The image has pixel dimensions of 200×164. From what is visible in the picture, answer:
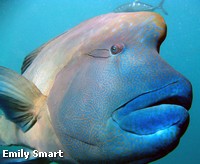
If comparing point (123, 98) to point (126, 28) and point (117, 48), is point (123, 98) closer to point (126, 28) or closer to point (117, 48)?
point (117, 48)

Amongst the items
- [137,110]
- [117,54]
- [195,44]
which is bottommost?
[195,44]

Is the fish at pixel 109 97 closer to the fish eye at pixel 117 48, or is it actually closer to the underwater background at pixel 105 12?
the fish eye at pixel 117 48

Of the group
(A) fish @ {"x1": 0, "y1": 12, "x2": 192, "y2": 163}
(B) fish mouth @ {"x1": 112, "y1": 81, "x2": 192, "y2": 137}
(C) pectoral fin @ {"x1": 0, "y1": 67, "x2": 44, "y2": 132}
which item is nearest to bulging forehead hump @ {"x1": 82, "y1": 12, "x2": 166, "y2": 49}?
(A) fish @ {"x1": 0, "y1": 12, "x2": 192, "y2": 163}

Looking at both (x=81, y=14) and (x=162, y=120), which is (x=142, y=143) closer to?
(x=162, y=120)

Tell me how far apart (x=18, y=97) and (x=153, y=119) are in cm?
95

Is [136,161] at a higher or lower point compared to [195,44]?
higher

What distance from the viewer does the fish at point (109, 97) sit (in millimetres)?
1288

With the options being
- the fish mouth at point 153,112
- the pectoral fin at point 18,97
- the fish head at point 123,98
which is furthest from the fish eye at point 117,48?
the pectoral fin at point 18,97

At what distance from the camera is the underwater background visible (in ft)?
106

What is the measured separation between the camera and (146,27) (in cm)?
146

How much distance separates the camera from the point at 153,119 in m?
1.25

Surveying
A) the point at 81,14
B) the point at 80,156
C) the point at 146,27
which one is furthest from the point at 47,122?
the point at 81,14

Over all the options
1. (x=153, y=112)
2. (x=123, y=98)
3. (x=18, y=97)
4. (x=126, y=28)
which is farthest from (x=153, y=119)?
(x=18, y=97)

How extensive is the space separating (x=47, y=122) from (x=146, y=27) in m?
0.98
